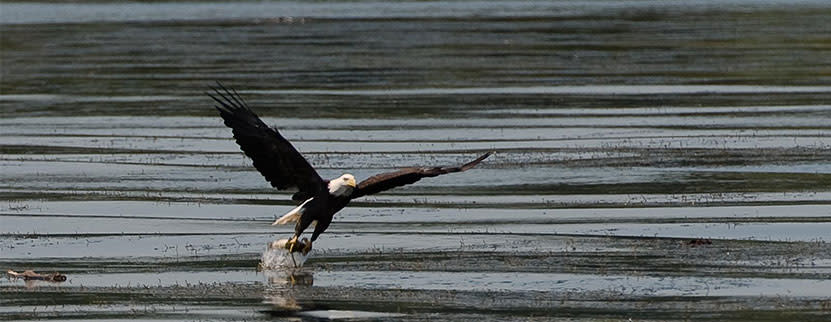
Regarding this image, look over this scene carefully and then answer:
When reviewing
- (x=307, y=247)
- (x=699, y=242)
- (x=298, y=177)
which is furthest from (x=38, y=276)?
(x=699, y=242)

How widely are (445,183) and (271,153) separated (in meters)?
5.20

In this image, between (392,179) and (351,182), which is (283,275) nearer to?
(351,182)

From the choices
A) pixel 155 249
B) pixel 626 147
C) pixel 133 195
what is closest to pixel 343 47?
pixel 626 147

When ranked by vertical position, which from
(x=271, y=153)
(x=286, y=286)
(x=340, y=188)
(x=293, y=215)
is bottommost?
(x=286, y=286)

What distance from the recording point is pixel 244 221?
15.7 metres

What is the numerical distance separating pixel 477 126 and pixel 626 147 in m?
3.37

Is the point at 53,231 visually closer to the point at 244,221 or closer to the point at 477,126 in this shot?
the point at 244,221

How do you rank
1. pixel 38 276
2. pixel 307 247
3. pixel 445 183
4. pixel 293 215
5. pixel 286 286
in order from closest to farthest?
1. pixel 286 286
2. pixel 38 276
3. pixel 307 247
4. pixel 293 215
5. pixel 445 183

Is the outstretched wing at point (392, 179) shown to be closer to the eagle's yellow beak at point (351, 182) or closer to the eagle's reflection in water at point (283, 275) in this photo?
the eagle's yellow beak at point (351, 182)

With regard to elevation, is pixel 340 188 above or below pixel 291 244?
above

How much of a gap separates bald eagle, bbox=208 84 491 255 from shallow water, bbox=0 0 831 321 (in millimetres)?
356

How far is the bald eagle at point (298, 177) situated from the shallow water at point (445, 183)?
14.0 inches

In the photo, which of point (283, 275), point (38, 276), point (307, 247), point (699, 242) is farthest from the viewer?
point (699, 242)

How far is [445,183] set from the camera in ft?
59.8
